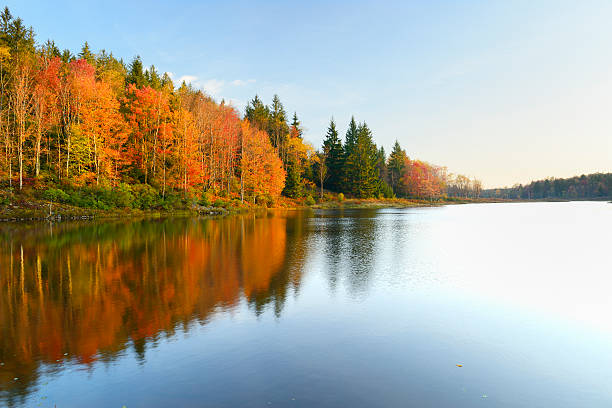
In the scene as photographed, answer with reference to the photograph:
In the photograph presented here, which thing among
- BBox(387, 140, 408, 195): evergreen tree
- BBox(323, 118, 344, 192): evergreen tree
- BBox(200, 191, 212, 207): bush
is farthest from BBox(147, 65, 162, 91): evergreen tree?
BBox(387, 140, 408, 195): evergreen tree

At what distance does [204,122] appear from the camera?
54812mm

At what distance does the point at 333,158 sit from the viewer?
312 ft

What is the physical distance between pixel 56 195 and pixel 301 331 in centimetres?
3651

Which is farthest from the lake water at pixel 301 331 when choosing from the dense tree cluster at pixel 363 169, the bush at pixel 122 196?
the dense tree cluster at pixel 363 169

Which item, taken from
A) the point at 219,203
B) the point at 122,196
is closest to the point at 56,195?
the point at 122,196

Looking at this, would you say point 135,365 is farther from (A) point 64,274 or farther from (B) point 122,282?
(A) point 64,274

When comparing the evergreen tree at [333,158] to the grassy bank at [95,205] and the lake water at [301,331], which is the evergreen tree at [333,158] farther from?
the lake water at [301,331]

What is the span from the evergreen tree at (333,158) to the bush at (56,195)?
66689 mm

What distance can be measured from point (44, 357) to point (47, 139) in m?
41.9

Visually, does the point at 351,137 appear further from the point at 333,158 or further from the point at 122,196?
the point at 122,196

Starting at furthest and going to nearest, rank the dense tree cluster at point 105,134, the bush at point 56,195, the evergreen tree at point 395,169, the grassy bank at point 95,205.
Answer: the evergreen tree at point 395,169, the dense tree cluster at point 105,134, the bush at point 56,195, the grassy bank at point 95,205

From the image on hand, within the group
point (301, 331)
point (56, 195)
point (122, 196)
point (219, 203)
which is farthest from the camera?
point (219, 203)

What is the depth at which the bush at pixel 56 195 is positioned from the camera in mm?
33719

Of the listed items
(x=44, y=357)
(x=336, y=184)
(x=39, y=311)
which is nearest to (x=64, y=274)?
(x=39, y=311)
